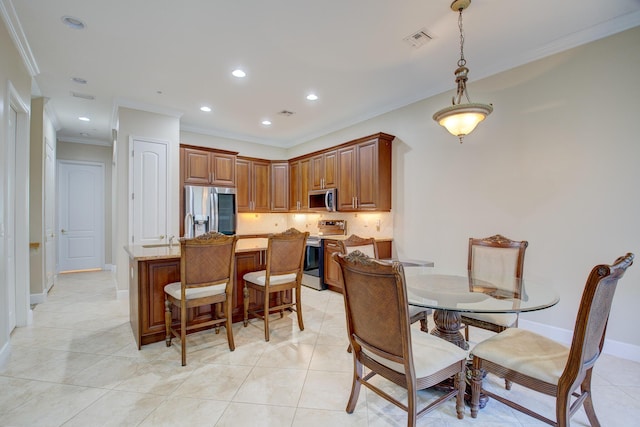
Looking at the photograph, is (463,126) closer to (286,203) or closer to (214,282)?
(214,282)

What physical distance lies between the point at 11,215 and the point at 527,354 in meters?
4.40

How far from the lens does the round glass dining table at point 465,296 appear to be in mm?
1749

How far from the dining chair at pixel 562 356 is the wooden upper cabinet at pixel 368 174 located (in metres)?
2.78

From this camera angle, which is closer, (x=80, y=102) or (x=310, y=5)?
(x=310, y=5)

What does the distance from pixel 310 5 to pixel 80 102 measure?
13.4 ft

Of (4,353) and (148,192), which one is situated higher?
(148,192)

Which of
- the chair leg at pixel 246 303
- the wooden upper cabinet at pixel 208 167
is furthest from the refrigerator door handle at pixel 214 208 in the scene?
the chair leg at pixel 246 303

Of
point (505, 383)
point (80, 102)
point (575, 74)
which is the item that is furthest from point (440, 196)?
point (80, 102)

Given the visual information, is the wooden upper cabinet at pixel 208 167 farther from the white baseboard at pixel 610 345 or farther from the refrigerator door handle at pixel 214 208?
the white baseboard at pixel 610 345

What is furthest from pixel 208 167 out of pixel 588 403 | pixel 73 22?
pixel 588 403

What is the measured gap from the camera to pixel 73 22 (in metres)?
2.65

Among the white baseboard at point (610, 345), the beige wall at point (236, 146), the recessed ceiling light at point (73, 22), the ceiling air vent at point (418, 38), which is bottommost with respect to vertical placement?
the white baseboard at point (610, 345)

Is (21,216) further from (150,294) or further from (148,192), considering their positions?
(150,294)

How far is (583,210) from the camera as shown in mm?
2812
